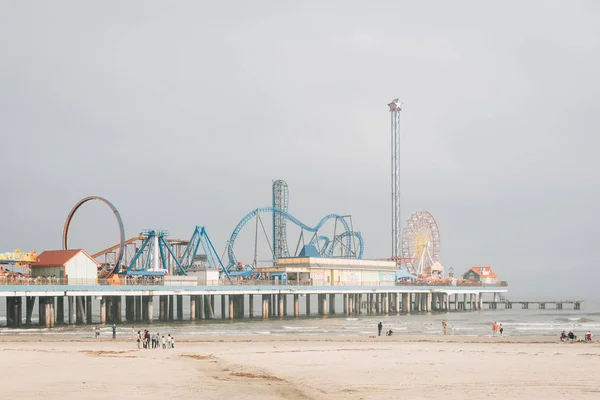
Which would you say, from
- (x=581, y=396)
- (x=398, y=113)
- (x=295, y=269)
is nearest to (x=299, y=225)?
(x=295, y=269)

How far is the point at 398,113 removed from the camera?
118 metres

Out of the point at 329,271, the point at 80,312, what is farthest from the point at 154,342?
the point at 329,271

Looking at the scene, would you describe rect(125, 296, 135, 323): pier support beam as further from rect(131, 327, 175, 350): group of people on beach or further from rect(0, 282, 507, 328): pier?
rect(131, 327, 175, 350): group of people on beach

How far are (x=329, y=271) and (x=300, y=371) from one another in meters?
59.0

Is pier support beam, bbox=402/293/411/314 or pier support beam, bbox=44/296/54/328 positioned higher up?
pier support beam, bbox=44/296/54/328

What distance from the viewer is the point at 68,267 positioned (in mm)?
60875

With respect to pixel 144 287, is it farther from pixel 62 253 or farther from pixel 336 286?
pixel 336 286

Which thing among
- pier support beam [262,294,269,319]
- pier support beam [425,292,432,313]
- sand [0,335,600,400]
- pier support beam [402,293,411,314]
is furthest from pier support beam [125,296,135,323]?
pier support beam [425,292,432,313]

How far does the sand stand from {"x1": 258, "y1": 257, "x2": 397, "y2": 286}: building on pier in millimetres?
42643

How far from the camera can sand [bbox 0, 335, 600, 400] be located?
21812mm

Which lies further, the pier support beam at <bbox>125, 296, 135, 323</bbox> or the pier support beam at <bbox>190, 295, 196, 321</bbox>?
the pier support beam at <bbox>190, 295, 196, 321</bbox>

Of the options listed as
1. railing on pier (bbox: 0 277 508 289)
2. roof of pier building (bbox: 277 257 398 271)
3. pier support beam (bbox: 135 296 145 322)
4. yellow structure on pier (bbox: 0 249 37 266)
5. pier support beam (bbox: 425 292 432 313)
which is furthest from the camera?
pier support beam (bbox: 425 292 432 313)

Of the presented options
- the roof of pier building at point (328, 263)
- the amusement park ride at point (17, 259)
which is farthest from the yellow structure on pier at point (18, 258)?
the roof of pier building at point (328, 263)

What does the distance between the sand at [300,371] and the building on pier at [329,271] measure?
42643 mm
